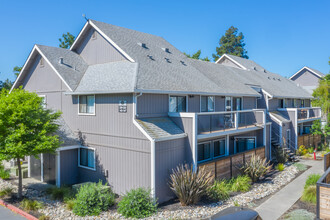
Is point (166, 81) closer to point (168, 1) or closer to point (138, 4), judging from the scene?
point (138, 4)

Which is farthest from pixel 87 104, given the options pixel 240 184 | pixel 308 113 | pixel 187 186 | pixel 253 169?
pixel 308 113

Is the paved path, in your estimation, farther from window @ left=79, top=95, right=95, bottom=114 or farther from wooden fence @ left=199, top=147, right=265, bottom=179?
wooden fence @ left=199, top=147, right=265, bottom=179

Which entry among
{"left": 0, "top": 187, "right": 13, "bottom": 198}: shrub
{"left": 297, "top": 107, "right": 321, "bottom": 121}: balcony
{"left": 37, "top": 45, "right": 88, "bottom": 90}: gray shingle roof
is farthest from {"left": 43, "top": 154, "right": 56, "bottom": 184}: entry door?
{"left": 297, "top": 107, "right": 321, "bottom": 121}: balcony

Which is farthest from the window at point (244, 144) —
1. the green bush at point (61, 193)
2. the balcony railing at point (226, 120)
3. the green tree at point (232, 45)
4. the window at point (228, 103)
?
the green tree at point (232, 45)

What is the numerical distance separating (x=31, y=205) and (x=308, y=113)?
25492mm

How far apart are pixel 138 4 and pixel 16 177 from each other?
550 inches

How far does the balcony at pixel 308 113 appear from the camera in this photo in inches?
977

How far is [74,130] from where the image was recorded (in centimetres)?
1568

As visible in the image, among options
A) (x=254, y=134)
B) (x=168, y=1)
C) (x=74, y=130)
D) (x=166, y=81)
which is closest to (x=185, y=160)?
(x=166, y=81)

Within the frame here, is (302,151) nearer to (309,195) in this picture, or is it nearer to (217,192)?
(309,195)

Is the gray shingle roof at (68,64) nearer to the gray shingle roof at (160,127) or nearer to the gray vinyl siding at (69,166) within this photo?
the gray vinyl siding at (69,166)

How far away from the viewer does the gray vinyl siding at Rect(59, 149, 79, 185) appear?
1432 cm

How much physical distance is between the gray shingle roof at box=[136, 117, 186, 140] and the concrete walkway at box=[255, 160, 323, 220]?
4.91m

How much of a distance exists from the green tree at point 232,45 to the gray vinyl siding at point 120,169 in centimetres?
5005
